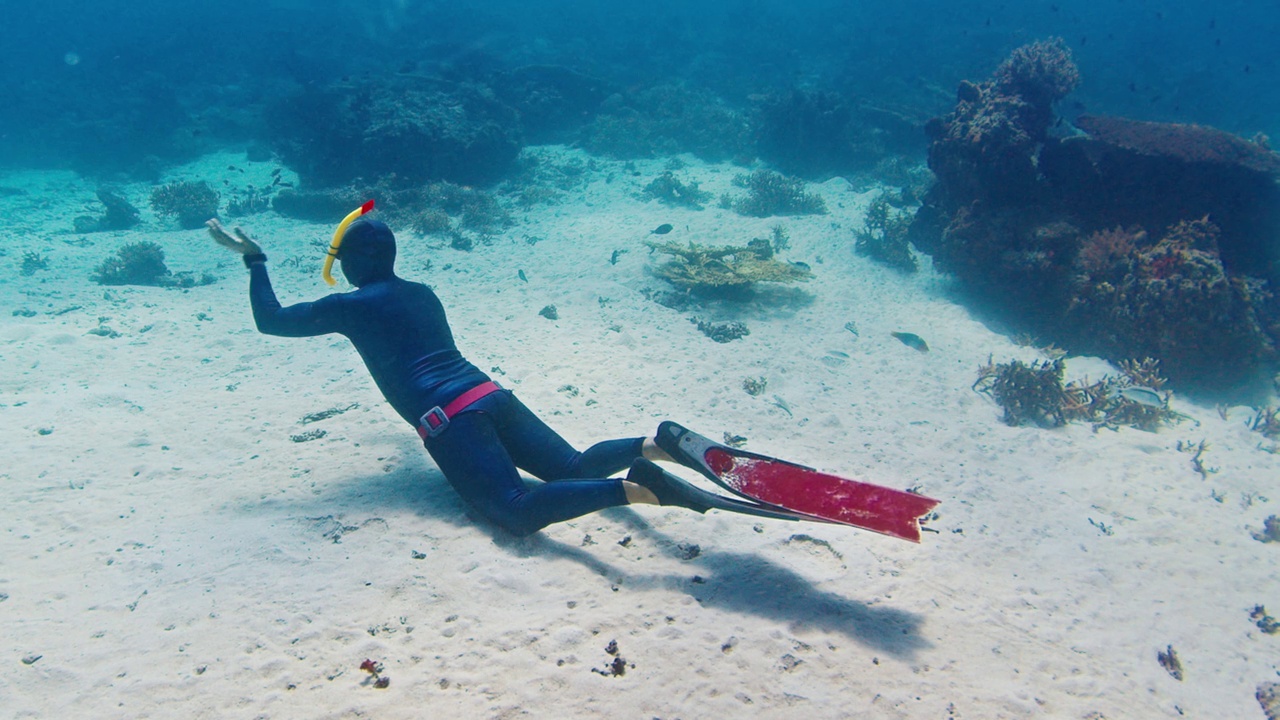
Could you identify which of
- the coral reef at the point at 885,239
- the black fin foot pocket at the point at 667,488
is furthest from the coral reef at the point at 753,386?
the coral reef at the point at 885,239

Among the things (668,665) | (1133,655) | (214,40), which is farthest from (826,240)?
(214,40)

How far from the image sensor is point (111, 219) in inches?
549

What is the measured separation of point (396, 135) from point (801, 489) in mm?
15612

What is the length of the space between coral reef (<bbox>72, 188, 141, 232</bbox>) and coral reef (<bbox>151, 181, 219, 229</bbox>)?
0.64m

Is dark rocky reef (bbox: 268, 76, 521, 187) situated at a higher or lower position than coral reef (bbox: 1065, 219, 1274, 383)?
higher

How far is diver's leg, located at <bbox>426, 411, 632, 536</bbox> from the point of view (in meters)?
3.46

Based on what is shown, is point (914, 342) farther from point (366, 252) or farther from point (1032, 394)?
point (366, 252)

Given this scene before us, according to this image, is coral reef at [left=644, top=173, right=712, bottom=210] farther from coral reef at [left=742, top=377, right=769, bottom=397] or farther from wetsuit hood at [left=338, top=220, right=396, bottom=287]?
wetsuit hood at [left=338, top=220, right=396, bottom=287]

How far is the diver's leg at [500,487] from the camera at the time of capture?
3455 millimetres

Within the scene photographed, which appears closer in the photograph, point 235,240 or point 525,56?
point 235,240

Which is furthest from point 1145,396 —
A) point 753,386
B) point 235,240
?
point 235,240

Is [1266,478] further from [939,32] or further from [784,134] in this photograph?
[939,32]

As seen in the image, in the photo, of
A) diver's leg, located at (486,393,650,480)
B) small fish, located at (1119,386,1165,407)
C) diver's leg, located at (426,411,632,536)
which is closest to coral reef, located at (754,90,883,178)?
small fish, located at (1119,386,1165,407)

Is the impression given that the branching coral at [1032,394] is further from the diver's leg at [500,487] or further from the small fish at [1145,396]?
the diver's leg at [500,487]
